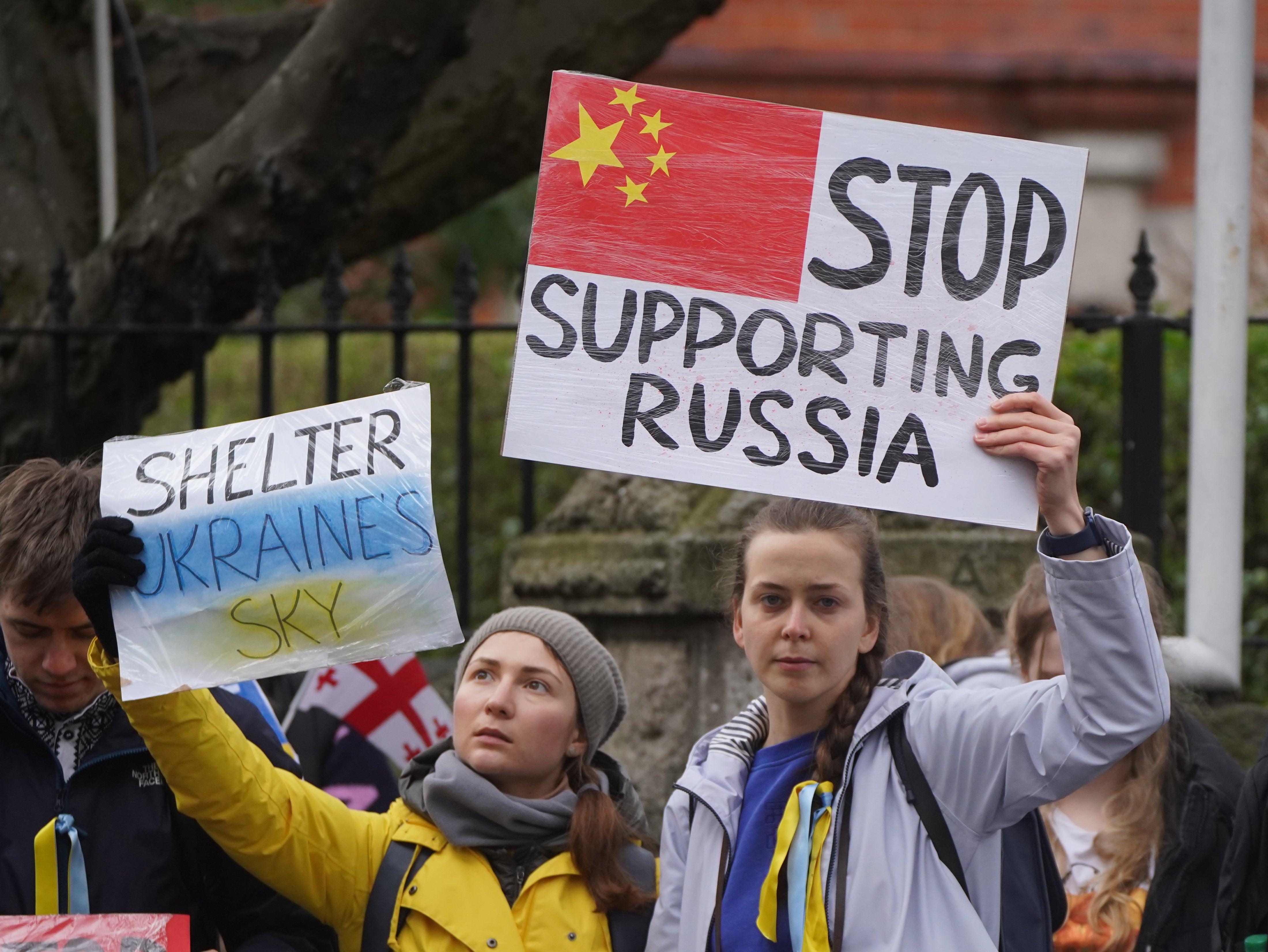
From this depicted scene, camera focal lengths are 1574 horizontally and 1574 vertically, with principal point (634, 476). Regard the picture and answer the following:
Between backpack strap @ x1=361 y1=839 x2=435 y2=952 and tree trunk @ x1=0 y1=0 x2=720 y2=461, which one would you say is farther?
tree trunk @ x1=0 y1=0 x2=720 y2=461

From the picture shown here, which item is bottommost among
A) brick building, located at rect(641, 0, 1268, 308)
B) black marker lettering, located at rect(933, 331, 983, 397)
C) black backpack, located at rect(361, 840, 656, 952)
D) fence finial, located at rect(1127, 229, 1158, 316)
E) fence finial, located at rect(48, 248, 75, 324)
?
black backpack, located at rect(361, 840, 656, 952)

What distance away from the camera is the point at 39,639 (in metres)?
2.53

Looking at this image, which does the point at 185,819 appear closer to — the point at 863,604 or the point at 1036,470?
the point at 863,604

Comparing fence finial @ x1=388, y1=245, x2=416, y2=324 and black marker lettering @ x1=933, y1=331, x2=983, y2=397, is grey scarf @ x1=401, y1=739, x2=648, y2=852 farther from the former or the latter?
fence finial @ x1=388, y1=245, x2=416, y2=324

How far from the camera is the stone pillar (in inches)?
167

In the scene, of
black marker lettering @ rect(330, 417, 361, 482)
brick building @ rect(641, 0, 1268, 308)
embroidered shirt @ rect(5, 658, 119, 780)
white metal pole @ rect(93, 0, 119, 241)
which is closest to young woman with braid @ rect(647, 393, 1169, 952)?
black marker lettering @ rect(330, 417, 361, 482)

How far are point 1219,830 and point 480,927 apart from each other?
148 cm

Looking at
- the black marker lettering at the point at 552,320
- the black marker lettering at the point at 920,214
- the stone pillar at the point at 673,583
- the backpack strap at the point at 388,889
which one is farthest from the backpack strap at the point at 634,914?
the stone pillar at the point at 673,583

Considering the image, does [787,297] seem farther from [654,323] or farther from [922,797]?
[922,797]

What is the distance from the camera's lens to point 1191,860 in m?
3.08

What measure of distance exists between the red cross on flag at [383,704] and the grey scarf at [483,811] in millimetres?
1331

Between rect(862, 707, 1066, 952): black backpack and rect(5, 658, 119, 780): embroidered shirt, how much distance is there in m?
1.21

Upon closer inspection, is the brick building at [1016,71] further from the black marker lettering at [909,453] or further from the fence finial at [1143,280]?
the black marker lettering at [909,453]

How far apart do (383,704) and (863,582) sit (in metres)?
1.92
